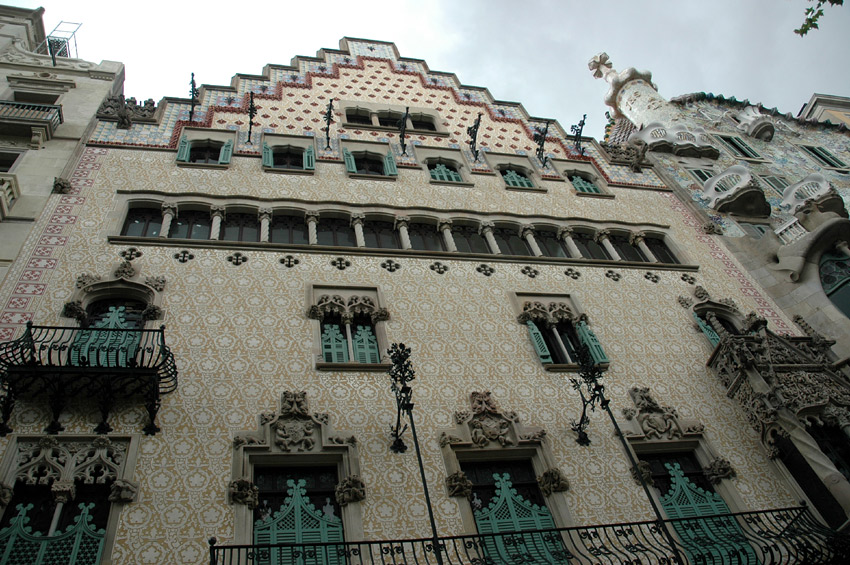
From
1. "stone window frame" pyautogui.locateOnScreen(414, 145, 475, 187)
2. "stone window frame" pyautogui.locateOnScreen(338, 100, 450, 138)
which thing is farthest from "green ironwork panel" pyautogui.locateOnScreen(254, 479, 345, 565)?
"stone window frame" pyautogui.locateOnScreen(338, 100, 450, 138)

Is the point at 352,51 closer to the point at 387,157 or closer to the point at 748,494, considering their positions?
the point at 387,157

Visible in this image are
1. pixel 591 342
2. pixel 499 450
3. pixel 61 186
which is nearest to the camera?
pixel 499 450

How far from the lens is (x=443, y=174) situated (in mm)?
15242

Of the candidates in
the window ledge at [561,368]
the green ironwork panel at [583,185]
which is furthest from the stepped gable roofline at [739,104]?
the window ledge at [561,368]

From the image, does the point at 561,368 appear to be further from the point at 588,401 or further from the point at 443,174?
the point at 443,174

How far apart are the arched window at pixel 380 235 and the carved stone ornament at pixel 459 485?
209 inches

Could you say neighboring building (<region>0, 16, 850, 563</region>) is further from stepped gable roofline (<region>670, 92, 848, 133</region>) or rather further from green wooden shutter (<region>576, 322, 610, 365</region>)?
stepped gable roofline (<region>670, 92, 848, 133</region>)

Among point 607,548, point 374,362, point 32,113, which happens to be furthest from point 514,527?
point 32,113

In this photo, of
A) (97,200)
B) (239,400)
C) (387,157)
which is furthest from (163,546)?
(387,157)

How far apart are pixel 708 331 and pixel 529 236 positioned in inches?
148

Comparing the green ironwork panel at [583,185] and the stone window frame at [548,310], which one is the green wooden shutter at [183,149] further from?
the green ironwork panel at [583,185]

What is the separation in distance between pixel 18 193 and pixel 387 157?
707 cm

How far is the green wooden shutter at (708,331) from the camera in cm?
1170

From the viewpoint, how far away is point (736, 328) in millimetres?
12578
